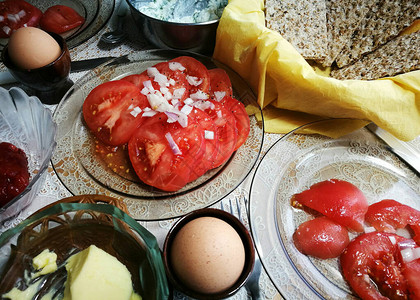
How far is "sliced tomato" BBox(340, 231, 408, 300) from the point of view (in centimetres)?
118

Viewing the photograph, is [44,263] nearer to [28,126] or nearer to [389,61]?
[28,126]

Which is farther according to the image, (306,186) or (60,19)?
(60,19)

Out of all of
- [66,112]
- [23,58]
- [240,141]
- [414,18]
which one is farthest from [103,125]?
[414,18]

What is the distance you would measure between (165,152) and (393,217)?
0.87m

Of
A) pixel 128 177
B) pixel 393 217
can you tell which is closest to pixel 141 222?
pixel 128 177

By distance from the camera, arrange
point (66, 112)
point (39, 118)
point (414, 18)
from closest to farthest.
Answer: point (39, 118)
point (66, 112)
point (414, 18)

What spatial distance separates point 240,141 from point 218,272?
0.54 meters

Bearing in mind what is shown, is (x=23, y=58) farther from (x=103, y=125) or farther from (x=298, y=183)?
(x=298, y=183)

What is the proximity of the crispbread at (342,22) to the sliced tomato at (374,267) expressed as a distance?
0.83m

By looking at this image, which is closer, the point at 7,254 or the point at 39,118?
the point at 7,254

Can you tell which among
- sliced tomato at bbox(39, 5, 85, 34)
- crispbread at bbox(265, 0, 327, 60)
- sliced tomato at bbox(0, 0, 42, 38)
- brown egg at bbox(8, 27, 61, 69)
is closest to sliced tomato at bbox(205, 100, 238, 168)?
crispbread at bbox(265, 0, 327, 60)

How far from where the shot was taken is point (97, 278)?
987 millimetres

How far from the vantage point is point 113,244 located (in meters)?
1.14

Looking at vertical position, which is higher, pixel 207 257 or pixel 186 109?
pixel 186 109
